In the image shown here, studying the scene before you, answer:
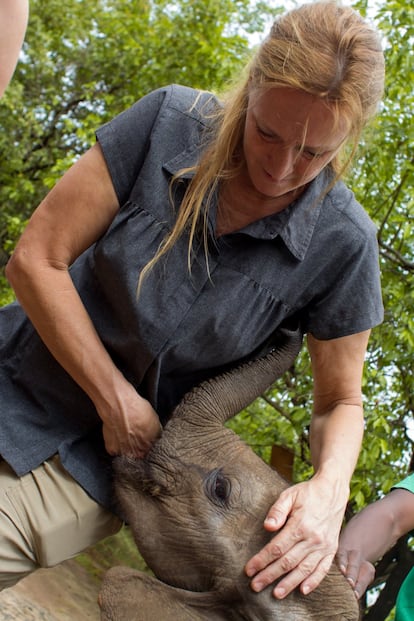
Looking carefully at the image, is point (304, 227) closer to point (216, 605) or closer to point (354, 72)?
point (354, 72)

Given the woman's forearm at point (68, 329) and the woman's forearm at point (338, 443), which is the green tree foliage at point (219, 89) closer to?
the woman's forearm at point (338, 443)

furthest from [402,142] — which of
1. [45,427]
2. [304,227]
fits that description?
[45,427]

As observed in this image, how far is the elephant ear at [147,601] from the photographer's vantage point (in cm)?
185

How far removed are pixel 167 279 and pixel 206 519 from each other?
0.61 m

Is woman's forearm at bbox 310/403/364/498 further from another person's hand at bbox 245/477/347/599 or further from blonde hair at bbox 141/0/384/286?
blonde hair at bbox 141/0/384/286

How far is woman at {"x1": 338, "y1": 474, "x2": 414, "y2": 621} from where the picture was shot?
7.36 ft

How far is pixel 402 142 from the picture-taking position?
4469 mm

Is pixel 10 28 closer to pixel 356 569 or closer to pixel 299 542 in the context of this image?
pixel 299 542

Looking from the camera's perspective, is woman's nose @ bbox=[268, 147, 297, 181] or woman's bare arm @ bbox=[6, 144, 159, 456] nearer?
woman's nose @ bbox=[268, 147, 297, 181]

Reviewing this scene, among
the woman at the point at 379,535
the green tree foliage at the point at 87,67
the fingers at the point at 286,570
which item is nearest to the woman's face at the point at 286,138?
the fingers at the point at 286,570

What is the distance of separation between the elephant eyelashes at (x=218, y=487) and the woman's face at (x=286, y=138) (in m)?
0.73

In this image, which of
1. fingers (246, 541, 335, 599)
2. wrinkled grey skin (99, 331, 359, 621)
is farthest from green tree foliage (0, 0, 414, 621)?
fingers (246, 541, 335, 599)

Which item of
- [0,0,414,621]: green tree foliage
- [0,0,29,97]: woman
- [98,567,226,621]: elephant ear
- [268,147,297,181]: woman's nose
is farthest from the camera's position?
[0,0,414,621]: green tree foliage

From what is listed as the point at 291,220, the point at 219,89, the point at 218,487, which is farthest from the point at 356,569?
the point at 219,89
